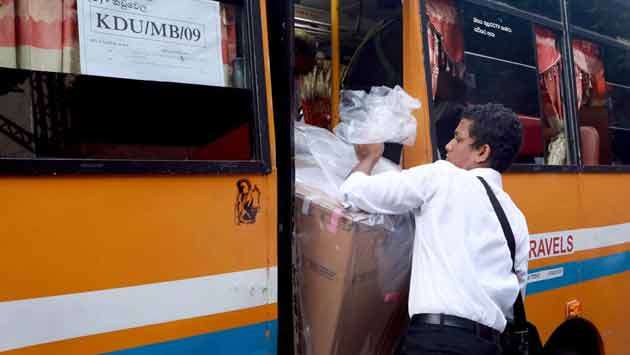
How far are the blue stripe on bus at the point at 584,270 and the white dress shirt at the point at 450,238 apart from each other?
3.70ft

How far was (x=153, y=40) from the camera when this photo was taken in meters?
2.10

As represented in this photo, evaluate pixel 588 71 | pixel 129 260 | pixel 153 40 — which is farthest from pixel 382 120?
pixel 588 71

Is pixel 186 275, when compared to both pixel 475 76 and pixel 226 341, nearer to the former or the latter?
pixel 226 341

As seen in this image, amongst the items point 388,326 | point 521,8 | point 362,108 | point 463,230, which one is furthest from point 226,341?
point 521,8

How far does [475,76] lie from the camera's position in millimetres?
3250

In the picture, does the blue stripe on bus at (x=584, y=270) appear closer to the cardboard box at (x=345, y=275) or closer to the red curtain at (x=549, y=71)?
the red curtain at (x=549, y=71)

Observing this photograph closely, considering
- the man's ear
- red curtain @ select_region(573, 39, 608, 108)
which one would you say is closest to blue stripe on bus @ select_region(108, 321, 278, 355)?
the man's ear

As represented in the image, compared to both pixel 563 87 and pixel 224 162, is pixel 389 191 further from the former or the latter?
pixel 563 87

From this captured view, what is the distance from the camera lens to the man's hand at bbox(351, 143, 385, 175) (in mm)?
2598

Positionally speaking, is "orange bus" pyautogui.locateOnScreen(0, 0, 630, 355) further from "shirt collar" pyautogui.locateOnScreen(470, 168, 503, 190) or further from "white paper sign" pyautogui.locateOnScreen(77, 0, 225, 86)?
"shirt collar" pyautogui.locateOnScreen(470, 168, 503, 190)

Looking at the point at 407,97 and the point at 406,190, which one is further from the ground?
the point at 407,97

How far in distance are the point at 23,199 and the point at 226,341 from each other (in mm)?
858

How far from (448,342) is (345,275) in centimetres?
46

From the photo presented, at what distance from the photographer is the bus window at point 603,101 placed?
153 inches
